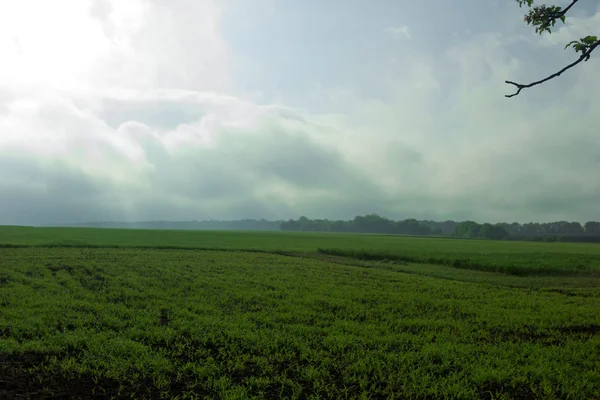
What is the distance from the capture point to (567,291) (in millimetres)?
21125

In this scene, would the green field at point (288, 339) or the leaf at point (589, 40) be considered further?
the green field at point (288, 339)

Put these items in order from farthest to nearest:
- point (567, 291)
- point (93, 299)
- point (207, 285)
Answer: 1. point (567, 291)
2. point (207, 285)
3. point (93, 299)

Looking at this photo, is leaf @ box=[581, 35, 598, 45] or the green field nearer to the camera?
leaf @ box=[581, 35, 598, 45]

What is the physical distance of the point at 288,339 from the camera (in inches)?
401

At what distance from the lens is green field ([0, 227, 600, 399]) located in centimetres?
770

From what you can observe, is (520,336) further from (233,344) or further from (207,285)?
(207,285)

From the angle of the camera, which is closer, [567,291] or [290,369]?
[290,369]

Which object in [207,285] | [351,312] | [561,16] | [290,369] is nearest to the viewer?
[561,16]

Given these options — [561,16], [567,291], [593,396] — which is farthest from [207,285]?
[567,291]

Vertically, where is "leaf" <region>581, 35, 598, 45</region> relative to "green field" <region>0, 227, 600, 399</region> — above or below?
above

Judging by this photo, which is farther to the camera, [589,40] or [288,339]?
[288,339]

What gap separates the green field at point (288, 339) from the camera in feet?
25.2

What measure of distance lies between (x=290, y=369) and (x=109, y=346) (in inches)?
187

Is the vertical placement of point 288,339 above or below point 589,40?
below
